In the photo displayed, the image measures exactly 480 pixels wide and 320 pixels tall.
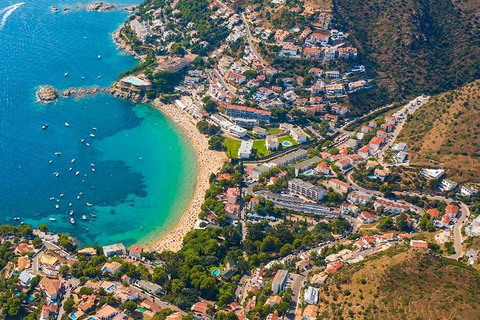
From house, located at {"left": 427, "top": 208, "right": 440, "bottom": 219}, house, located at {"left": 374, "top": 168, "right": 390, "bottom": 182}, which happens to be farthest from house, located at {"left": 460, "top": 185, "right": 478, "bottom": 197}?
house, located at {"left": 374, "top": 168, "right": 390, "bottom": 182}

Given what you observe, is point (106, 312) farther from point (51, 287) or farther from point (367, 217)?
point (367, 217)

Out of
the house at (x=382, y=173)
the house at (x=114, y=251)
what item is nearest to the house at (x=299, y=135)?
the house at (x=382, y=173)

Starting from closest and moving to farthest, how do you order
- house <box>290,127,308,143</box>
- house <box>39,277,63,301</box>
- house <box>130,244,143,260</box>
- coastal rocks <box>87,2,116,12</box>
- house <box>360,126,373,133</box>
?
house <box>39,277,63,301</box>, house <box>130,244,143,260</box>, house <box>290,127,308,143</box>, house <box>360,126,373,133</box>, coastal rocks <box>87,2,116,12</box>

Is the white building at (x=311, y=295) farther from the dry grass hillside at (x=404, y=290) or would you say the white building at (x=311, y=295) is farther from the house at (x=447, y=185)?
the house at (x=447, y=185)

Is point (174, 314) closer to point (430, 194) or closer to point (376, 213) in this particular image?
point (376, 213)

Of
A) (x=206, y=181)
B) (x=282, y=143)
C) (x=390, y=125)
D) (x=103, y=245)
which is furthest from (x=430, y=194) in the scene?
(x=103, y=245)

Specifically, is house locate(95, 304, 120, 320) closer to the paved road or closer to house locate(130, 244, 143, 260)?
house locate(130, 244, 143, 260)
